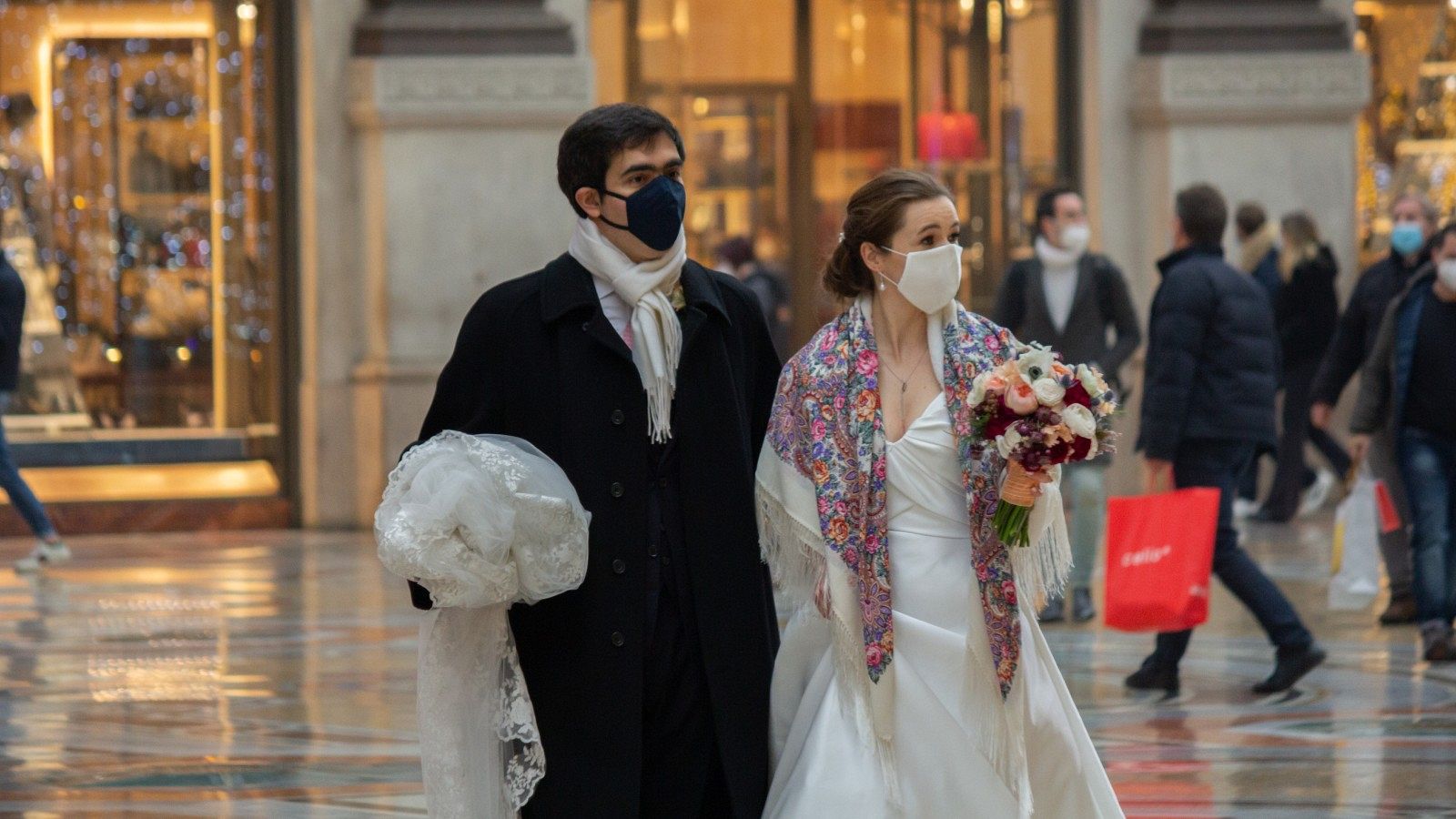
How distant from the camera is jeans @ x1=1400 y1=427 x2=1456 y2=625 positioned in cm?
912

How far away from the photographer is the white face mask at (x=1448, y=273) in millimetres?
9062

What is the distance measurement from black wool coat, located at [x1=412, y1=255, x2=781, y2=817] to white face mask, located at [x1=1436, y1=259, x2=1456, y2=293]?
5444 mm

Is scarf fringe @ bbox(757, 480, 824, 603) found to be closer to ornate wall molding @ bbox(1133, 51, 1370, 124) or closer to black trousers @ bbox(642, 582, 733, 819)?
black trousers @ bbox(642, 582, 733, 819)

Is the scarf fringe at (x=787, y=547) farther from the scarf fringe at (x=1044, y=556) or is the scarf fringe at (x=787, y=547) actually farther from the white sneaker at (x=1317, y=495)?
the white sneaker at (x=1317, y=495)

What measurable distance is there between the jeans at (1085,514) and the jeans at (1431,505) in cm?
141

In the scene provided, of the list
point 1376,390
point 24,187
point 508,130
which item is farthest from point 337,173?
point 1376,390

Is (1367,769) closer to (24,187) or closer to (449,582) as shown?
(449,582)

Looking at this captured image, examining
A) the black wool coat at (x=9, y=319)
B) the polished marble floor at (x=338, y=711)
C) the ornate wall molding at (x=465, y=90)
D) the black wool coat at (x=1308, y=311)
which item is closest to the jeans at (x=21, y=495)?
the black wool coat at (x=9, y=319)

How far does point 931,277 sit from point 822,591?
68 cm

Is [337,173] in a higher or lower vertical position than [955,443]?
higher

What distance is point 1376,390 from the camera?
379 inches

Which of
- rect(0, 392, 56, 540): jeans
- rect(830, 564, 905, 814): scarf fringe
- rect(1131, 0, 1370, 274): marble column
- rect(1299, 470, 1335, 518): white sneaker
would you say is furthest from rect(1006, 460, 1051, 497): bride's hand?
rect(1131, 0, 1370, 274): marble column

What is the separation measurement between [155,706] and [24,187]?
715 cm

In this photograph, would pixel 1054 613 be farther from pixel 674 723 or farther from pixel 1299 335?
pixel 674 723
